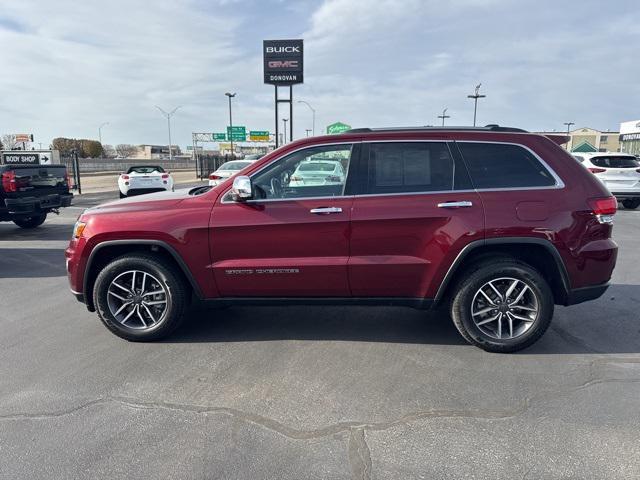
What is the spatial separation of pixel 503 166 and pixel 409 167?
2.62ft

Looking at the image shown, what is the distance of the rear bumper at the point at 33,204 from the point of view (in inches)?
346

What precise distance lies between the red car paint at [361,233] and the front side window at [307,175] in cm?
8

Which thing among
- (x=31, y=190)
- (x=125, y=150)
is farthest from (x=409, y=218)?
(x=125, y=150)

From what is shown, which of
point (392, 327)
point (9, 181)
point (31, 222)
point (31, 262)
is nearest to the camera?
point (392, 327)

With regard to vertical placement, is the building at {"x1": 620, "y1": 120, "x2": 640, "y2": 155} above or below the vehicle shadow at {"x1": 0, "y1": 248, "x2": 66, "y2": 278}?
above

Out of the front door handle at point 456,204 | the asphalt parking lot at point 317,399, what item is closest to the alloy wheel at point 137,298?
the asphalt parking lot at point 317,399

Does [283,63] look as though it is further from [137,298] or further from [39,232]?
[137,298]

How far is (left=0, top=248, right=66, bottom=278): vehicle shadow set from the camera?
663cm

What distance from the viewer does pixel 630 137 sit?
5500 centimetres

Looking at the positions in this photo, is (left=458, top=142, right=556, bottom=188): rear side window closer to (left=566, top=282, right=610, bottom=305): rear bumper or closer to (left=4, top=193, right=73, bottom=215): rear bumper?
(left=566, top=282, right=610, bottom=305): rear bumper

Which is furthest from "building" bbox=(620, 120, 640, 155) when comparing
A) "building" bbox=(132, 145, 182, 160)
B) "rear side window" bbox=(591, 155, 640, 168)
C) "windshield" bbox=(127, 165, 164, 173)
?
"building" bbox=(132, 145, 182, 160)

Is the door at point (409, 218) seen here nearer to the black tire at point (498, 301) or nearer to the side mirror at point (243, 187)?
the black tire at point (498, 301)

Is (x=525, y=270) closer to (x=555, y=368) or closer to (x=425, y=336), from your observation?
(x=555, y=368)

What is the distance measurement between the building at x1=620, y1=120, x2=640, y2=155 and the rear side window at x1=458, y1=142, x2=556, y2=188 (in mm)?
61258
